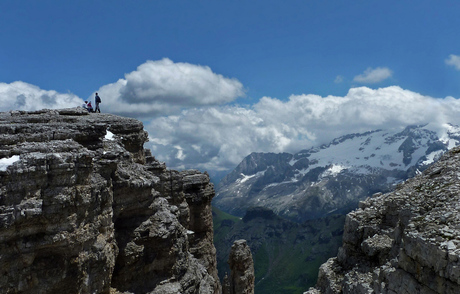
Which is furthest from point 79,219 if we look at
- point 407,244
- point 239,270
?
point 239,270

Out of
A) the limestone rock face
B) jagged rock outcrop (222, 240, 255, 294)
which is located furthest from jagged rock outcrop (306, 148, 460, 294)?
jagged rock outcrop (222, 240, 255, 294)

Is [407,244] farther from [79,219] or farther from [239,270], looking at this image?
[239,270]

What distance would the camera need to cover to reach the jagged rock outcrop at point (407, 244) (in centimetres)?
1867

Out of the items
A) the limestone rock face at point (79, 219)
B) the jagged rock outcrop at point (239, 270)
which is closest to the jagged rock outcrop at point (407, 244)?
the limestone rock face at point (79, 219)

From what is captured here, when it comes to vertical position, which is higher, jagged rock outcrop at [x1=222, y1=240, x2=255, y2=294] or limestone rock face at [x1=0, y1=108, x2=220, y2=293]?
limestone rock face at [x1=0, y1=108, x2=220, y2=293]

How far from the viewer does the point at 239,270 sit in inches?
2618

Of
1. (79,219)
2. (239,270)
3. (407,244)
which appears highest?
(79,219)

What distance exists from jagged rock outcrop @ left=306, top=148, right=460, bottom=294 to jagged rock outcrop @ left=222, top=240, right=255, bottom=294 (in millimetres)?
25794

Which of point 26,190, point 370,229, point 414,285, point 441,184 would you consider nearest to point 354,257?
point 370,229

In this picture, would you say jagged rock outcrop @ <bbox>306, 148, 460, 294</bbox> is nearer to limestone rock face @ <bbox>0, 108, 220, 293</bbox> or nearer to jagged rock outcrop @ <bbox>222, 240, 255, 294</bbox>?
limestone rock face @ <bbox>0, 108, 220, 293</bbox>

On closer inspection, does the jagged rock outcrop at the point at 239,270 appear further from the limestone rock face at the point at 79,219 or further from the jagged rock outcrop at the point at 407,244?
the limestone rock face at the point at 79,219

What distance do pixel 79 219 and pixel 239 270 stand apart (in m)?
48.1

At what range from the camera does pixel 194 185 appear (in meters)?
62.2

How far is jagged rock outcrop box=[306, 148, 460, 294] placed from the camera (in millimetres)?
18672
